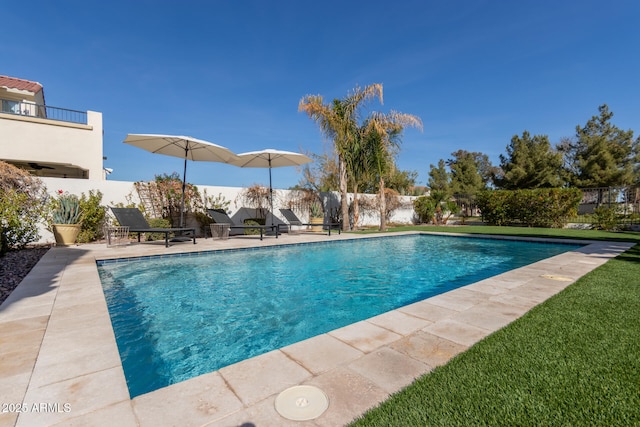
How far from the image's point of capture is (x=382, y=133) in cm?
1400

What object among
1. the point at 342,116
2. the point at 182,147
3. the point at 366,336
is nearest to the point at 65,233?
the point at 182,147

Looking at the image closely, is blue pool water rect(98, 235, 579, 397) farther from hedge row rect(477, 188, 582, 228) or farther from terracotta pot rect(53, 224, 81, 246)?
hedge row rect(477, 188, 582, 228)

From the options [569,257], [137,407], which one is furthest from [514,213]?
[137,407]

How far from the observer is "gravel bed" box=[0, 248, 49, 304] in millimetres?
4059

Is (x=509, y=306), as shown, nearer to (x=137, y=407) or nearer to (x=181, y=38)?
(x=137, y=407)

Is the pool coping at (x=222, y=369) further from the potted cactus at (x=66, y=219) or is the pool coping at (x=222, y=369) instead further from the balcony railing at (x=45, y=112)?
the balcony railing at (x=45, y=112)

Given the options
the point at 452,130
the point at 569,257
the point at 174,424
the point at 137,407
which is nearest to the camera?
the point at 174,424

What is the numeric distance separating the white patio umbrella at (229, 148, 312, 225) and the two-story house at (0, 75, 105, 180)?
852cm

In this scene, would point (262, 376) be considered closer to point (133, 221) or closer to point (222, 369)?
point (222, 369)

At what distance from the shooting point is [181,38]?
1233 cm

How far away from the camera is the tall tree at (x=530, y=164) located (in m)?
27.7

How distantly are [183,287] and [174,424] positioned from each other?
12.8ft

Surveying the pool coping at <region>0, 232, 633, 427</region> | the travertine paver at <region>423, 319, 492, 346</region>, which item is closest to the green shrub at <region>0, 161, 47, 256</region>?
the pool coping at <region>0, 232, 633, 427</region>

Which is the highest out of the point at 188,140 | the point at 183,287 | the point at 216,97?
the point at 216,97
